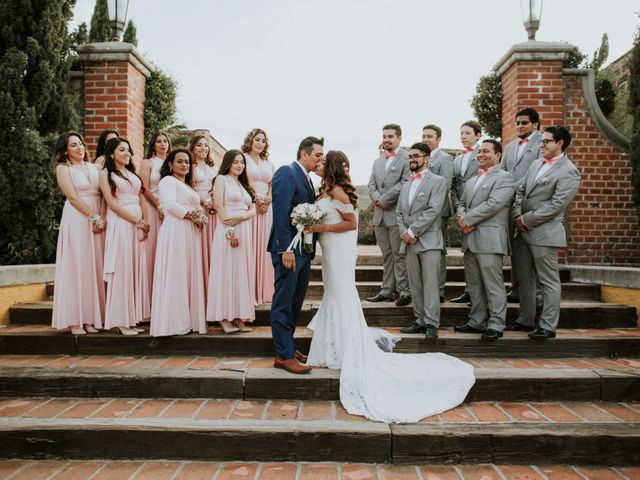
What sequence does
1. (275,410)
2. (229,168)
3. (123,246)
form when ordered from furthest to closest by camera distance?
(229,168), (123,246), (275,410)

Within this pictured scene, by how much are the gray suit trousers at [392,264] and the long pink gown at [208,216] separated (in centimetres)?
203

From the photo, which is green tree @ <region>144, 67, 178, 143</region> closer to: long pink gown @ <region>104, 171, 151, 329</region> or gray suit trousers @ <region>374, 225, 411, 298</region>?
long pink gown @ <region>104, 171, 151, 329</region>

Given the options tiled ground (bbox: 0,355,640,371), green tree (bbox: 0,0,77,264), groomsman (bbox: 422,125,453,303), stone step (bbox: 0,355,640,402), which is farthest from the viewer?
green tree (bbox: 0,0,77,264)

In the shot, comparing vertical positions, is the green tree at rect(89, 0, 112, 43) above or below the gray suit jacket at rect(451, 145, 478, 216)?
above

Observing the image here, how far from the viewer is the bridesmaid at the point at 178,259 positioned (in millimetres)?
4594

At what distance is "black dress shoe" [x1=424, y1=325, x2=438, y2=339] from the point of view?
457 cm

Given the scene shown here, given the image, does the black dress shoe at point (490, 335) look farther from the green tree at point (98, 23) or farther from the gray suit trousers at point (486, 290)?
the green tree at point (98, 23)

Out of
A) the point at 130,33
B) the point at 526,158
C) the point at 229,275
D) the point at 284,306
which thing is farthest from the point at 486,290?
the point at 130,33

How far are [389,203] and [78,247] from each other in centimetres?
340

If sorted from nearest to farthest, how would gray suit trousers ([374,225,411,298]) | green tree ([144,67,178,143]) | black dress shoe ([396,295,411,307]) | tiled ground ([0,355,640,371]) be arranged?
tiled ground ([0,355,640,371]), black dress shoe ([396,295,411,307]), gray suit trousers ([374,225,411,298]), green tree ([144,67,178,143])

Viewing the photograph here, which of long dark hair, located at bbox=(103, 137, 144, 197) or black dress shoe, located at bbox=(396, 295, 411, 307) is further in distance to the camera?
black dress shoe, located at bbox=(396, 295, 411, 307)

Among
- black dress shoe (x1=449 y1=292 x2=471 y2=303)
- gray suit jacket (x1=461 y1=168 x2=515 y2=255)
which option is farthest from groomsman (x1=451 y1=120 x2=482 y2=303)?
gray suit jacket (x1=461 y1=168 x2=515 y2=255)

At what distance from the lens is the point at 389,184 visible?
5883mm

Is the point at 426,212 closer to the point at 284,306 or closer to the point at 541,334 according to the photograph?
the point at 541,334
